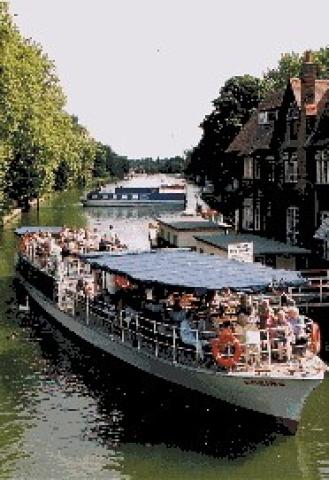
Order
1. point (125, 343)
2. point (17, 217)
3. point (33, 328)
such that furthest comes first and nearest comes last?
1. point (17, 217)
2. point (33, 328)
3. point (125, 343)

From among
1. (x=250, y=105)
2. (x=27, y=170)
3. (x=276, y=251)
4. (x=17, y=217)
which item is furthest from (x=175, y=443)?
(x=17, y=217)

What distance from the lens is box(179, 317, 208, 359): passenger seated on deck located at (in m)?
30.3

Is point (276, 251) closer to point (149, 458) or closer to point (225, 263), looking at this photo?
point (225, 263)

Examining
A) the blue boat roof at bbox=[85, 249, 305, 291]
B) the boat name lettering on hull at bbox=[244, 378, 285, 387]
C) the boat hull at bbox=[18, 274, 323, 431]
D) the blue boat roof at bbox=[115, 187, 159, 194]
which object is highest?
the blue boat roof at bbox=[85, 249, 305, 291]

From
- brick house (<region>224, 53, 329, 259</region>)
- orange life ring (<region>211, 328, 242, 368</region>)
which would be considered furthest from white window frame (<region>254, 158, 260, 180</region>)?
orange life ring (<region>211, 328, 242, 368</region>)

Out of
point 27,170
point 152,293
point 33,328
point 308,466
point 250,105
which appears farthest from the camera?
point 250,105

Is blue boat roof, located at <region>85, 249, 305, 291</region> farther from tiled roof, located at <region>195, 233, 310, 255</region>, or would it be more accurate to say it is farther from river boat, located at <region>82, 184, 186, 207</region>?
river boat, located at <region>82, 184, 186, 207</region>

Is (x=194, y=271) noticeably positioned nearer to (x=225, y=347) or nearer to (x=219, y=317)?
(x=219, y=317)

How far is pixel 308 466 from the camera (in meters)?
26.5

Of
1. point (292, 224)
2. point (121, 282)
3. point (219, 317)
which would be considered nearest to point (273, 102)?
point (292, 224)

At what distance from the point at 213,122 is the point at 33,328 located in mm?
55895

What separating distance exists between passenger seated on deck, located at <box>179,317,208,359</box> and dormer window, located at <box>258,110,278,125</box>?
36.4 m

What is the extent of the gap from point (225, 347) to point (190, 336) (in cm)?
298

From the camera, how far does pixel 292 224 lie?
6116cm
